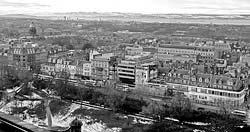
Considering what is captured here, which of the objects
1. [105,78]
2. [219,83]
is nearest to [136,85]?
[105,78]

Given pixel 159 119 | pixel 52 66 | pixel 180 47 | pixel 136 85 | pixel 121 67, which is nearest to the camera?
pixel 159 119

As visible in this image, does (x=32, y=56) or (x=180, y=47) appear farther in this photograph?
(x=180, y=47)

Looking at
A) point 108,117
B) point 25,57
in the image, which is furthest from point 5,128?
point 25,57

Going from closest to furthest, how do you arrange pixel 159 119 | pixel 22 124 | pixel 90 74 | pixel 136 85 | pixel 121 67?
pixel 22 124 < pixel 159 119 < pixel 136 85 < pixel 121 67 < pixel 90 74

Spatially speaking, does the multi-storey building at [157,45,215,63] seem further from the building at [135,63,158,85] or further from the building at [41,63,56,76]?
the building at [41,63,56,76]

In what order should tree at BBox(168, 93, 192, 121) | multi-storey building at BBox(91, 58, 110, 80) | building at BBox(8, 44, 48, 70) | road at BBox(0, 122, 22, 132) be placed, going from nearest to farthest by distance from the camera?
road at BBox(0, 122, 22, 132), tree at BBox(168, 93, 192, 121), multi-storey building at BBox(91, 58, 110, 80), building at BBox(8, 44, 48, 70)

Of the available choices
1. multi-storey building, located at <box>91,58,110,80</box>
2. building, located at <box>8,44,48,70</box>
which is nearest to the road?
multi-storey building, located at <box>91,58,110,80</box>

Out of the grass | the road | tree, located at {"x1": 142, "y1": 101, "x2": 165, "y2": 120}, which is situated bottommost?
the grass

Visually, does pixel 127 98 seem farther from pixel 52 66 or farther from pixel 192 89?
pixel 52 66

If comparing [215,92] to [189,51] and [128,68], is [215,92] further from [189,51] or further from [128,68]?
[189,51]

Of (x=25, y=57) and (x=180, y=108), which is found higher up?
(x=25, y=57)

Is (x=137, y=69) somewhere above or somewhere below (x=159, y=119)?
above
